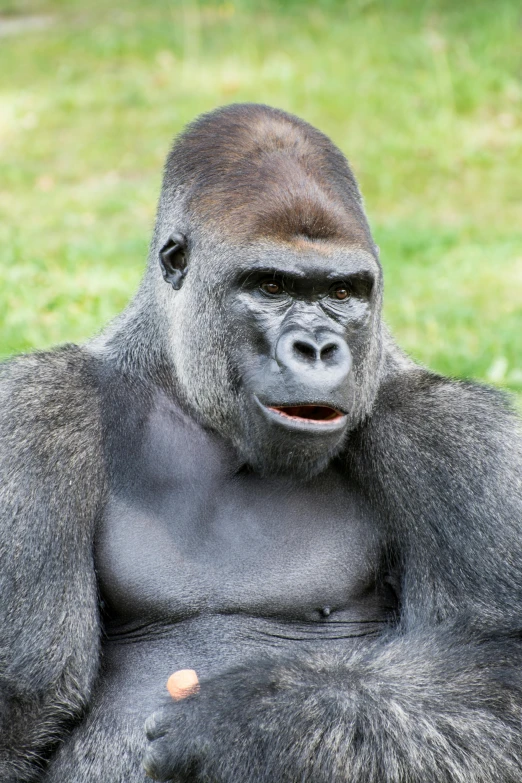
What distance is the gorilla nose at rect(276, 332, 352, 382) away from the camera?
3.27 metres

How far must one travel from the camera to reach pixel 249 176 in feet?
11.9

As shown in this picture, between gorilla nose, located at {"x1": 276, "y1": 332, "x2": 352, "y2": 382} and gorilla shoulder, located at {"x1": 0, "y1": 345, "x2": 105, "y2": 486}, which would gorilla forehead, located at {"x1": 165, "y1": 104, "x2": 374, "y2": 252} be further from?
gorilla shoulder, located at {"x1": 0, "y1": 345, "x2": 105, "y2": 486}

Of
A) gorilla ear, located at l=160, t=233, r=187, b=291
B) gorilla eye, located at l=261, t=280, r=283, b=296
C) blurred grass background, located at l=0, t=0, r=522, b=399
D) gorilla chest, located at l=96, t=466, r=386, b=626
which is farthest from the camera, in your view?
blurred grass background, located at l=0, t=0, r=522, b=399

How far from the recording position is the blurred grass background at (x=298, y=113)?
7719mm

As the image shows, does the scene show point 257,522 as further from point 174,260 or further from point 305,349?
point 174,260

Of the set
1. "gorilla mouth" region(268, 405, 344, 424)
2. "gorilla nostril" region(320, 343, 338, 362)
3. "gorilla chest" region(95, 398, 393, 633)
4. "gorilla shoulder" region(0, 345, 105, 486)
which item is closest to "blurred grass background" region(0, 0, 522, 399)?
"gorilla shoulder" region(0, 345, 105, 486)

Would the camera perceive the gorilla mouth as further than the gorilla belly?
No

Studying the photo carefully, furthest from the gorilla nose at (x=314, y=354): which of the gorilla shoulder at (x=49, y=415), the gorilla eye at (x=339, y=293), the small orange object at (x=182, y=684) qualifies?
the small orange object at (x=182, y=684)

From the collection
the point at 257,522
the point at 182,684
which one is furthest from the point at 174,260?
the point at 182,684

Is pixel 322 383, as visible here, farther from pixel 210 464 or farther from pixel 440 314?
pixel 440 314

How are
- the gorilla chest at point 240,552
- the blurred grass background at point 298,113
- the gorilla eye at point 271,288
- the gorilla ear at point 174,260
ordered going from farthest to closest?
the blurred grass background at point 298,113 → the gorilla ear at point 174,260 → the gorilla chest at point 240,552 → the gorilla eye at point 271,288

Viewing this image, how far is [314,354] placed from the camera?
3.31 meters

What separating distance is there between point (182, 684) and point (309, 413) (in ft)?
2.83

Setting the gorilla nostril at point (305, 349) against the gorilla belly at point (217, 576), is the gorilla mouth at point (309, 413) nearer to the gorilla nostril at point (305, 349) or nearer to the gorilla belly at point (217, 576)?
the gorilla nostril at point (305, 349)
